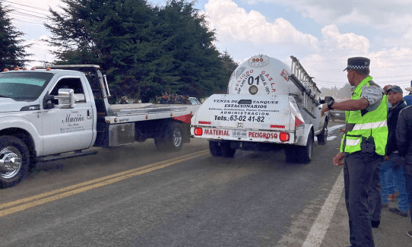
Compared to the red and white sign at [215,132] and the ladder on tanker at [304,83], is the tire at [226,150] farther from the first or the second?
the ladder on tanker at [304,83]

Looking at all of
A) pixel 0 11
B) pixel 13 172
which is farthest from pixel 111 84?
pixel 13 172

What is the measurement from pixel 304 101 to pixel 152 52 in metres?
17.7

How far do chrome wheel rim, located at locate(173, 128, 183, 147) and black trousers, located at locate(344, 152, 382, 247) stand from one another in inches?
282

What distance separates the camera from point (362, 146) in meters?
3.53

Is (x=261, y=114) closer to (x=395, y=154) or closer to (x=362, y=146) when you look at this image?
(x=395, y=154)

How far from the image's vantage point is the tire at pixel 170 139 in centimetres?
1009

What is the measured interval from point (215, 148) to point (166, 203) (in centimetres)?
410

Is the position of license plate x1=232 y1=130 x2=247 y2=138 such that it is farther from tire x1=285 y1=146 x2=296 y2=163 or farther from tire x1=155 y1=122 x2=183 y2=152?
tire x1=155 y1=122 x2=183 y2=152

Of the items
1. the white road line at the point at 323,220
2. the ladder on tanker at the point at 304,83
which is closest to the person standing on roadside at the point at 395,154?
the white road line at the point at 323,220

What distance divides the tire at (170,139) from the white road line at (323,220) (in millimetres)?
4972

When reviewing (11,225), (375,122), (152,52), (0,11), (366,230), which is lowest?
(11,225)

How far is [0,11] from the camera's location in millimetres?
21312

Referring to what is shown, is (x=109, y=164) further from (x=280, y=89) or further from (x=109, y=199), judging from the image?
(x=280, y=89)

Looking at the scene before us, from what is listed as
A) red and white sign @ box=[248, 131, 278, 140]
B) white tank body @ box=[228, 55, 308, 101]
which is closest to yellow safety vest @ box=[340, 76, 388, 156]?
red and white sign @ box=[248, 131, 278, 140]
